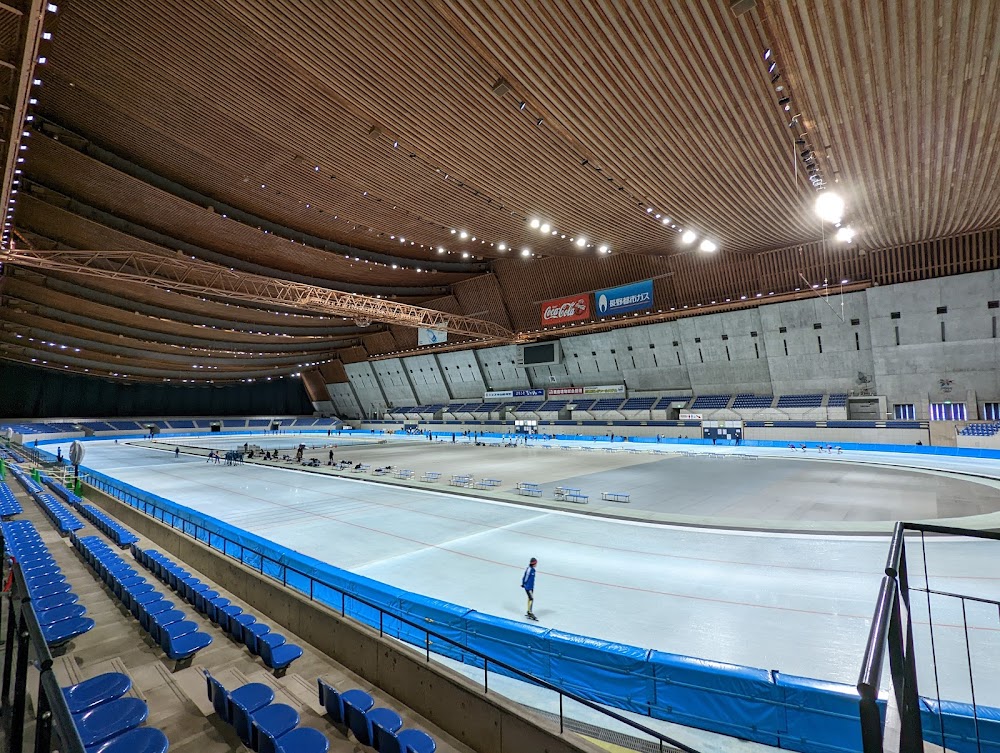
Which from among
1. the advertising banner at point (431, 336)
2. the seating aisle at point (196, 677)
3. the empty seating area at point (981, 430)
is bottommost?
the empty seating area at point (981, 430)

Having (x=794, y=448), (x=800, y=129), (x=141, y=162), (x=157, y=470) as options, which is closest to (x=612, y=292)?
(x=794, y=448)

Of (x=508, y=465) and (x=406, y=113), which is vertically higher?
(x=406, y=113)

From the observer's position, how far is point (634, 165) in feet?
49.4

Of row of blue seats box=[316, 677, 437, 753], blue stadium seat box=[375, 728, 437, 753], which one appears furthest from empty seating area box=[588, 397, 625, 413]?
blue stadium seat box=[375, 728, 437, 753]

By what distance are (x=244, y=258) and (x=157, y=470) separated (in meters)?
13.4

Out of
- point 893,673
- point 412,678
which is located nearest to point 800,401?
point 412,678

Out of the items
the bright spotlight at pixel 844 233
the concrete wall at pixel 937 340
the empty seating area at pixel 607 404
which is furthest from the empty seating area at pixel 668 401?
the bright spotlight at pixel 844 233

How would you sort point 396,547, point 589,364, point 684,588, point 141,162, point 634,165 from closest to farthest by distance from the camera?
point 684,588
point 396,547
point 634,165
point 141,162
point 589,364

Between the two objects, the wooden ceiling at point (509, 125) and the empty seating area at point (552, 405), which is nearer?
the wooden ceiling at point (509, 125)

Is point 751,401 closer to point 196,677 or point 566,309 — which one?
point 566,309

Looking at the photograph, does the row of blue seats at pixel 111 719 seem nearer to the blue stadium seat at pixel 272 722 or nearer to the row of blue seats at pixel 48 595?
the blue stadium seat at pixel 272 722

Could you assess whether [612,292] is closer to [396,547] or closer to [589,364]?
[589,364]

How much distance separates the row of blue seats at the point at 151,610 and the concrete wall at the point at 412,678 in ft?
3.72

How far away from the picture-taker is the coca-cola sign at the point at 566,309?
3838 cm
